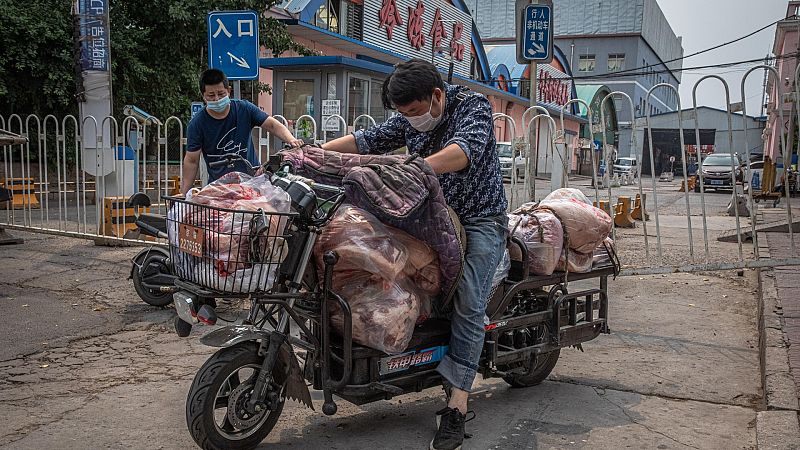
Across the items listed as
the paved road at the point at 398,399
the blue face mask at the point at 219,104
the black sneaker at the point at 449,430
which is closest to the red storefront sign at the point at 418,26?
the blue face mask at the point at 219,104

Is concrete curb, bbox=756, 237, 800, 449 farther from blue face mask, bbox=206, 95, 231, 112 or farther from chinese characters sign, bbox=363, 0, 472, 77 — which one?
chinese characters sign, bbox=363, 0, 472, 77

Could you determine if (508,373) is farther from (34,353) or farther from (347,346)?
(34,353)

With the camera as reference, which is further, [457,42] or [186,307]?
[457,42]

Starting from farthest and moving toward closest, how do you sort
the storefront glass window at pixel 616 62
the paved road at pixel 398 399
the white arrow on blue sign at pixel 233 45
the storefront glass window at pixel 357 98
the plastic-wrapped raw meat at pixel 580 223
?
the storefront glass window at pixel 616 62 < the storefront glass window at pixel 357 98 < the white arrow on blue sign at pixel 233 45 < the plastic-wrapped raw meat at pixel 580 223 < the paved road at pixel 398 399

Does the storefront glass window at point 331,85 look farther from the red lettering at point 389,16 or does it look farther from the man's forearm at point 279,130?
the man's forearm at point 279,130

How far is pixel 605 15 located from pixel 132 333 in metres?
66.6

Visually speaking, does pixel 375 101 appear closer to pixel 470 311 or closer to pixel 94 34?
pixel 94 34

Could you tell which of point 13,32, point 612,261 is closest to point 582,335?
point 612,261

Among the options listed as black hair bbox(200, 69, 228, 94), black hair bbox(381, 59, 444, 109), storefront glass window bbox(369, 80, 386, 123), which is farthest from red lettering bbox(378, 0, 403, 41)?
black hair bbox(381, 59, 444, 109)

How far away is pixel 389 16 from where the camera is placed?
77.0 feet

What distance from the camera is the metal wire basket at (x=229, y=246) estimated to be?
2.97 metres

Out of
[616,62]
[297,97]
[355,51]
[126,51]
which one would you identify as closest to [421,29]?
[355,51]

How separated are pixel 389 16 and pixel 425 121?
20.7 meters

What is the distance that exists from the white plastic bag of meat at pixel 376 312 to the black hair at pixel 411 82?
862mm
